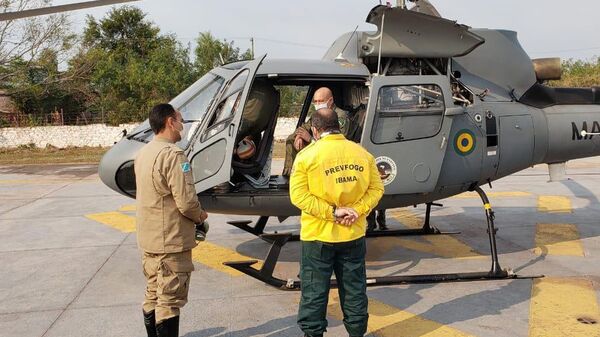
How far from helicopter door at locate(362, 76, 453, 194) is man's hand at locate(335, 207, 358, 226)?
6.56 feet

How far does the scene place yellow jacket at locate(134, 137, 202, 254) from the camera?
3424mm

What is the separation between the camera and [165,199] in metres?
Answer: 3.50

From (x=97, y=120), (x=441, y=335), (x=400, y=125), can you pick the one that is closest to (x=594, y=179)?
(x=400, y=125)

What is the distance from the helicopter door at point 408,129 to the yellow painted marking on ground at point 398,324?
4.20 feet

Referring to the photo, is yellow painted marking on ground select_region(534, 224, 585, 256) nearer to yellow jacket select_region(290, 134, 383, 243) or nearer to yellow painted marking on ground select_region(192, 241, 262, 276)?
yellow painted marking on ground select_region(192, 241, 262, 276)

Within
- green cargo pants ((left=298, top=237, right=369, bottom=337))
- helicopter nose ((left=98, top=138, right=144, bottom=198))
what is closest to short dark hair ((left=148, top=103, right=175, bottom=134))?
green cargo pants ((left=298, top=237, right=369, bottom=337))

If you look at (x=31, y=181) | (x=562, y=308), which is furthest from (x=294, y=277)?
(x=31, y=181)

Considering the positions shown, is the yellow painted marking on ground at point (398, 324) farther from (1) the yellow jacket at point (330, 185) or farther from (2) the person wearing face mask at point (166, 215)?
(2) the person wearing face mask at point (166, 215)

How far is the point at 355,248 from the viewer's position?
11.2 ft

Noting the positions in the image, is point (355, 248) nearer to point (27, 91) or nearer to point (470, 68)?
point (470, 68)

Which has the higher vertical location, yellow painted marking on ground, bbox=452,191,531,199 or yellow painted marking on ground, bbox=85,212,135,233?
yellow painted marking on ground, bbox=85,212,135,233

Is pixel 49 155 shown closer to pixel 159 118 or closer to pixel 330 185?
pixel 159 118

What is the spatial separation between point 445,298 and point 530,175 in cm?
986

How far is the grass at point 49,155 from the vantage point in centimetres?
1994
